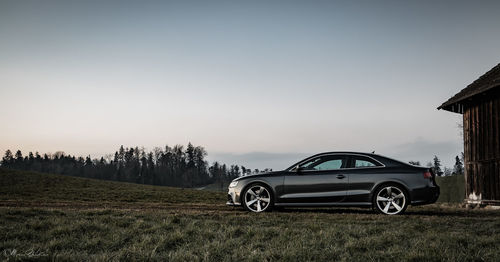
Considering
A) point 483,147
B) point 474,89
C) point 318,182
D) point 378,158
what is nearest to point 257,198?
point 318,182

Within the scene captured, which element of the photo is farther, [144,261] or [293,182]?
[293,182]

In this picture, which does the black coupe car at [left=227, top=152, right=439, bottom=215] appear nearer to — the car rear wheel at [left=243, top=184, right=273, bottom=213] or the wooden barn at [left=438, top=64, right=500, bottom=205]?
the car rear wheel at [left=243, top=184, right=273, bottom=213]

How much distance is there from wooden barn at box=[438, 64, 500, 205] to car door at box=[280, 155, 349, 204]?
285 inches

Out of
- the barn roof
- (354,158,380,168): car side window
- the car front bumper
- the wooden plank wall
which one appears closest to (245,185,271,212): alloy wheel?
the car front bumper

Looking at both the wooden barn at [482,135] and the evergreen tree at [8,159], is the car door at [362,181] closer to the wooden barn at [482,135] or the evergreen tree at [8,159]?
the wooden barn at [482,135]

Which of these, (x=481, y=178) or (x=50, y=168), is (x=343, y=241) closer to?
(x=481, y=178)

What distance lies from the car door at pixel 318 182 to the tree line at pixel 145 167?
110442mm

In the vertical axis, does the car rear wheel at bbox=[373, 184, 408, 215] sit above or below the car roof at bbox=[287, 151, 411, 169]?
below

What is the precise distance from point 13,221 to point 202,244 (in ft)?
13.5

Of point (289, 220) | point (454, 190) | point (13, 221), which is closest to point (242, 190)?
point (289, 220)

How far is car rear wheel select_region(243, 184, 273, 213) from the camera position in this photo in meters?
9.87

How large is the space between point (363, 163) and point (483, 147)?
754 centimetres

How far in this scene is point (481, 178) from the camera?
1470 centimetres

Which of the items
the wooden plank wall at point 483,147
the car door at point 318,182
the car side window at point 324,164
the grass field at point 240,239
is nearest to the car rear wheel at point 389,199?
the car door at point 318,182
